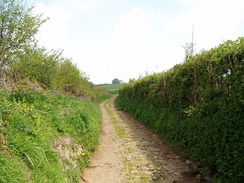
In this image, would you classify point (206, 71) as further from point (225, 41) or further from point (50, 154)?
point (50, 154)

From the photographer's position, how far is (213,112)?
16.0ft

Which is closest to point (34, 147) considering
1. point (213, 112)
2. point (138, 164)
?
point (138, 164)

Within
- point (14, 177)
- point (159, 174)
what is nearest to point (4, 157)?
point (14, 177)

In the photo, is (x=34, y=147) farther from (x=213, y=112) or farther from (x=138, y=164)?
(x=213, y=112)

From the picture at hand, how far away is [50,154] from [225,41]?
5.47m

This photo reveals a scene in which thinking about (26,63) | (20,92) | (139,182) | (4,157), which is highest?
(26,63)

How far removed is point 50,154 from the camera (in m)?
3.66

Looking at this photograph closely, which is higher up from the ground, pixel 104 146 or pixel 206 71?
pixel 206 71

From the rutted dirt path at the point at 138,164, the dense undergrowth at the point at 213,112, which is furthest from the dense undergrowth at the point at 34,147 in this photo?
the dense undergrowth at the point at 213,112

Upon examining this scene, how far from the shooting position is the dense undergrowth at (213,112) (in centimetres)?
385

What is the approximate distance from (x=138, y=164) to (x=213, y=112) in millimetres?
2657

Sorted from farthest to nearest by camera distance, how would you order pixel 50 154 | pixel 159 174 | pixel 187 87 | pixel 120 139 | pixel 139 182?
pixel 120 139 < pixel 187 87 < pixel 159 174 < pixel 139 182 < pixel 50 154

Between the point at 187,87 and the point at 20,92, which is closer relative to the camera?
the point at 20,92

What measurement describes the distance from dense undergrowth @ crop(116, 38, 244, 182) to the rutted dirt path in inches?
19.5
